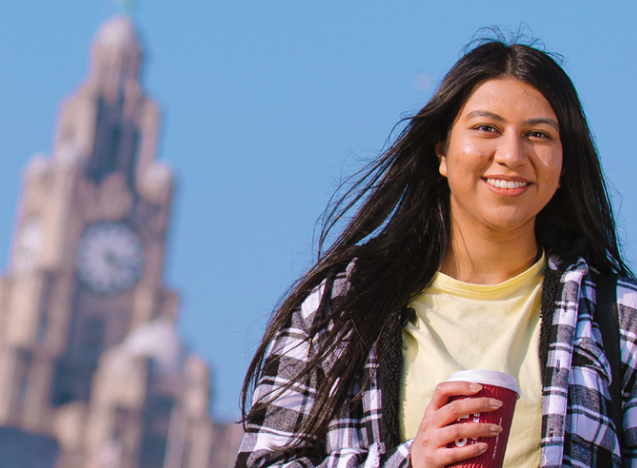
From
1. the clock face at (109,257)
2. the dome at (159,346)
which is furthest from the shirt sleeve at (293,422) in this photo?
the clock face at (109,257)

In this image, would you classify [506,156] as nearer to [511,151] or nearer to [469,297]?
[511,151]

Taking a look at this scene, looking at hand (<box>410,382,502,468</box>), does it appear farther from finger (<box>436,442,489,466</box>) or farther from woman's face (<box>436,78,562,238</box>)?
woman's face (<box>436,78,562,238</box>)

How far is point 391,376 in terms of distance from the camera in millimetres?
2371

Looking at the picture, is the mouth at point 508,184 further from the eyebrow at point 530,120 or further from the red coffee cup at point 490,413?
the red coffee cup at point 490,413

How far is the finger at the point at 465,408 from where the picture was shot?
75.5 inches

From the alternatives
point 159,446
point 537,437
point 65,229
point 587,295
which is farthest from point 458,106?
point 65,229

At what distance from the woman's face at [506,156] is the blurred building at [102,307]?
55792 mm

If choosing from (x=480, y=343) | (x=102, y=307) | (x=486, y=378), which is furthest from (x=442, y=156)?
(x=102, y=307)

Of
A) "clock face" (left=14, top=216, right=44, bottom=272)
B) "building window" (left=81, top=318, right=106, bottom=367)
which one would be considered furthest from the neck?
"clock face" (left=14, top=216, right=44, bottom=272)

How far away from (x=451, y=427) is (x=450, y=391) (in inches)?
2.4

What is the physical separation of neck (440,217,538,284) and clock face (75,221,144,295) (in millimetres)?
61343

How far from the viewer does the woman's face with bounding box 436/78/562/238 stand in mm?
2439

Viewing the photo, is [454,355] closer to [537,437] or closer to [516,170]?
[537,437]

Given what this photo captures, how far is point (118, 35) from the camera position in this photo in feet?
220
